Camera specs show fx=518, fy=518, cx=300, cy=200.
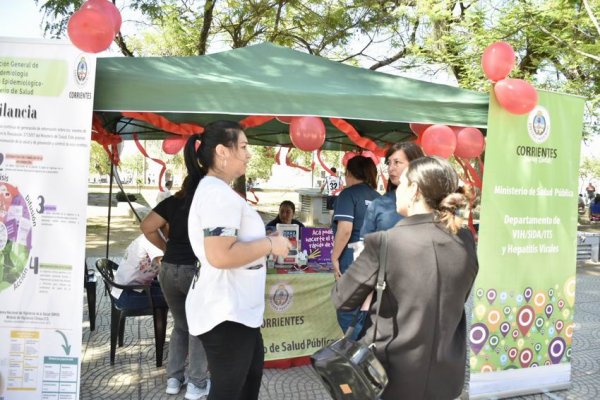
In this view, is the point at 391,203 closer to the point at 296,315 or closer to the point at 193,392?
the point at 296,315

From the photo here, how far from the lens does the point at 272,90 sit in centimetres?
323

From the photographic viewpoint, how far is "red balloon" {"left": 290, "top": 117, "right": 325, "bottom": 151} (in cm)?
349

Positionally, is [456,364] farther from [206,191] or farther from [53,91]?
[53,91]

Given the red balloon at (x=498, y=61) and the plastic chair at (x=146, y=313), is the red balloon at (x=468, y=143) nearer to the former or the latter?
the red balloon at (x=498, y=61)

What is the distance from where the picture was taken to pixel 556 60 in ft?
34.4

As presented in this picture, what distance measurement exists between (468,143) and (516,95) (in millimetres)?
470

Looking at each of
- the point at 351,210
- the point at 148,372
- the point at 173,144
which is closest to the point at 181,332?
the point at 148,372

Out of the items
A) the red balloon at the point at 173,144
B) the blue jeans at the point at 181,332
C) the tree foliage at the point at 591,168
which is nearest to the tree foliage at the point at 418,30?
the red balloon at the point at 173,144

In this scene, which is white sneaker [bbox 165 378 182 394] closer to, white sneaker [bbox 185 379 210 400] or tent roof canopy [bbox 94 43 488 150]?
white sneaker [bbox 185 379 210 400]

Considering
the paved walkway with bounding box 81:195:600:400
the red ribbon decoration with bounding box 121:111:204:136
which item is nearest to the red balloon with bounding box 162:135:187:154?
the red ribbon decoration with bounding box 121:111:204:136

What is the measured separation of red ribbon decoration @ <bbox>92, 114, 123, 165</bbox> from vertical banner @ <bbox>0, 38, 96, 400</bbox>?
1805 mm

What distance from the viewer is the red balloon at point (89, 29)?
2779 millimetres

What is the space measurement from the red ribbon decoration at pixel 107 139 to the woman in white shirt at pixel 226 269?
9.96 ft

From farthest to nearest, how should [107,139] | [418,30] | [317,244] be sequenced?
1. [418,30]
2. [107,139]
3. [317,244]
